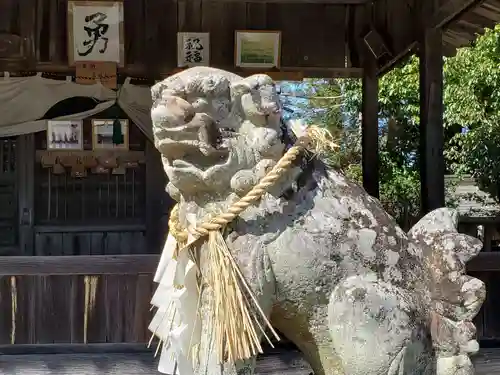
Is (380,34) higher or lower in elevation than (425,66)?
higher

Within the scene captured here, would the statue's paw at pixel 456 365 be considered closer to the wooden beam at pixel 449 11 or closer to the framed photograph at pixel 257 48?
the wooden beam at pixel 449 11

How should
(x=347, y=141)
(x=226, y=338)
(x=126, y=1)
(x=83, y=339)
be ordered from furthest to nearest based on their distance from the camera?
1. (x=347, y=141)
2. (x=126, y=1)
3. (x=83, y=339)
4. (x=226, y=338)

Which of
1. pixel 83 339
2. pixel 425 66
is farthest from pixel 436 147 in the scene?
pixel 83 339

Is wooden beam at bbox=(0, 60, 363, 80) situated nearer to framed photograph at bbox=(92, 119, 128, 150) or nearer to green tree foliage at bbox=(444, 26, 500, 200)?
framed photograph at bbox=(92, 119, 128, 150)

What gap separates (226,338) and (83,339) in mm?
3695

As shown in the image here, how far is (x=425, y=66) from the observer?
5.97 meters

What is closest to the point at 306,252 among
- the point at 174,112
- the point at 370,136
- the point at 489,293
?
the point at 174,112

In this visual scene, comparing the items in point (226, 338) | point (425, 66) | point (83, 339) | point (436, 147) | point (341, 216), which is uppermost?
point (425, 66)

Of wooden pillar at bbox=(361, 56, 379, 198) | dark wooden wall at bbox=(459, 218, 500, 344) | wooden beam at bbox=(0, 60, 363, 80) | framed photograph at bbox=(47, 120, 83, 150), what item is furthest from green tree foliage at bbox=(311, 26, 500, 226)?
dark wooden wall at bbox=(459, 218, 500, 344)

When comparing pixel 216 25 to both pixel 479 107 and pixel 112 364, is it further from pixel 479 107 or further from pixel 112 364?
pixel 479 107

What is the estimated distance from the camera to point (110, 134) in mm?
8266

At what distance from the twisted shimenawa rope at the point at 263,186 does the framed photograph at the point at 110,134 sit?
651 centimetres

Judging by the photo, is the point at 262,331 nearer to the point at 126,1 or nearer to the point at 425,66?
the point at 425,66

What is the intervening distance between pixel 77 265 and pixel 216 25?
12.5 feet
